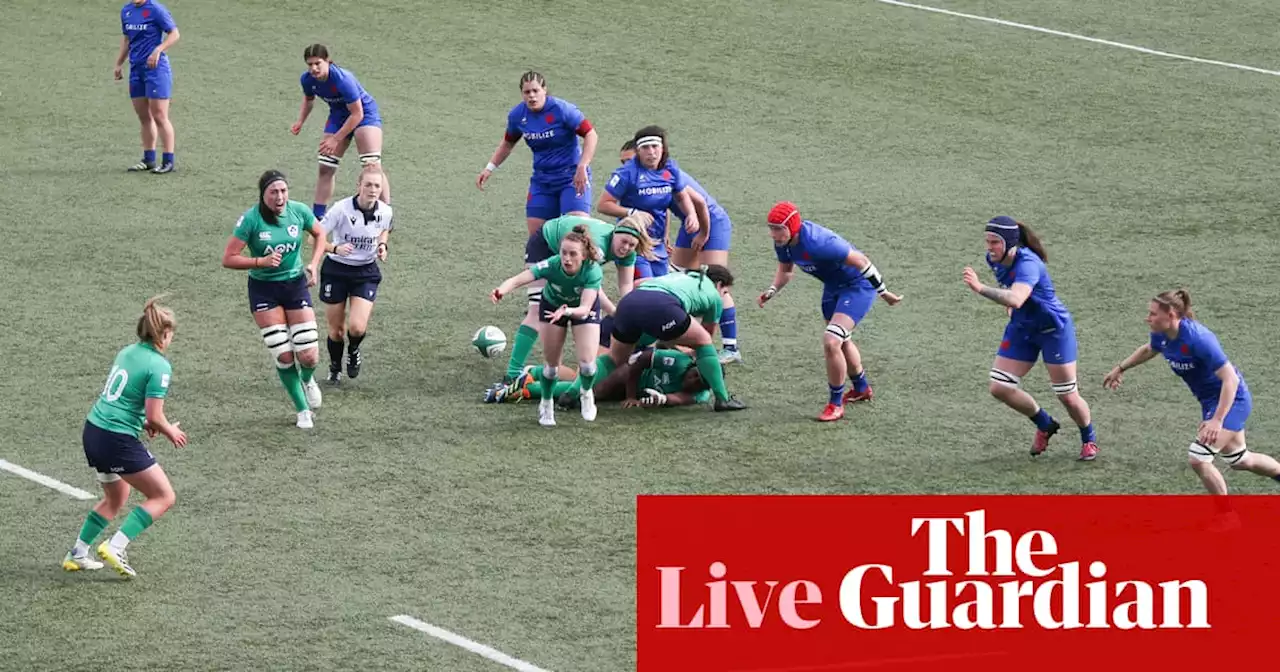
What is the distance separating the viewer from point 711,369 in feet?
48.0

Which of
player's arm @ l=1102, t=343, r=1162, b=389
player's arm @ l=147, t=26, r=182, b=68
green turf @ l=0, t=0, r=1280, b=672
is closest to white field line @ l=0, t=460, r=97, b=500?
green turf @ l=0, t=0, r=1280, b=672

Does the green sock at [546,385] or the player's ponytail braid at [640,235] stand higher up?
the player's ponytail braid at [640,235]

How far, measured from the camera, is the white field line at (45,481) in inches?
511

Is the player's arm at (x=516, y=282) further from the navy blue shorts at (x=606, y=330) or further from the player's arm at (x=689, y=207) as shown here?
the player's arm at (x=689, y=207)

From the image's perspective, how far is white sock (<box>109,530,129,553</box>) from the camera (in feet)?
37.4

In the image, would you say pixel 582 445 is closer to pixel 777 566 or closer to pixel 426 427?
pixel 426 427

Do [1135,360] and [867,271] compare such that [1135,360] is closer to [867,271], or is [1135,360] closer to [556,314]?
[867,271]

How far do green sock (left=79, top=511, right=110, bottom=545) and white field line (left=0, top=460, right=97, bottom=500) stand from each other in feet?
4.62

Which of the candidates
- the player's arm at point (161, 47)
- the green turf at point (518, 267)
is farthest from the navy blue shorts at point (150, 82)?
the green turf at point (518, 267)

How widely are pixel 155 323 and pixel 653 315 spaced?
431 centimetres

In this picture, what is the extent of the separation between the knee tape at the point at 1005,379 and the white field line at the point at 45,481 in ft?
20.8

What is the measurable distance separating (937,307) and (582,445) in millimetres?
4927

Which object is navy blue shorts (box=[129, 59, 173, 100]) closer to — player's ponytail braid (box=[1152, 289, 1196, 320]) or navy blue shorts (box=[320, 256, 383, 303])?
navy blue shorts (box=[320, 256, 383, 303])

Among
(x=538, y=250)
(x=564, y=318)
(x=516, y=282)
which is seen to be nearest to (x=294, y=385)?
(x=516, y=282)
